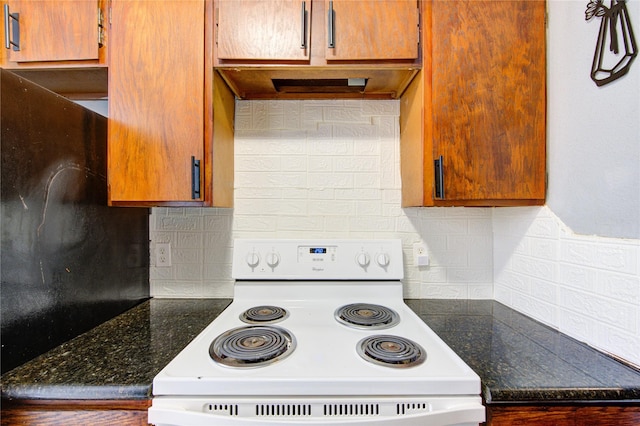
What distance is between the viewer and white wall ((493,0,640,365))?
78 cm

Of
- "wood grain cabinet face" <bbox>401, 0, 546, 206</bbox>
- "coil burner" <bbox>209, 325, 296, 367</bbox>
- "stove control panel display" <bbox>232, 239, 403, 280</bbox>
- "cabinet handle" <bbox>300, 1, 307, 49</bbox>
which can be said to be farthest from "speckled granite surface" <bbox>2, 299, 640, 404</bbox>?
"cabinet handle" <bbox>300, 1, 307, 49</bbox>

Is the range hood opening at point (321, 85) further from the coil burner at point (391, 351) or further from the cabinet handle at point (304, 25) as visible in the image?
the coil burner at point (391, 351)

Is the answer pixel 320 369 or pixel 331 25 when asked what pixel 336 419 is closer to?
pixel 320 369

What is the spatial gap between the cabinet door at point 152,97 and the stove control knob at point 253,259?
379 millimetres

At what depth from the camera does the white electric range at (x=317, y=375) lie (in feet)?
2.21

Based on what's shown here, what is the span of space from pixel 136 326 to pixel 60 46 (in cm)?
108

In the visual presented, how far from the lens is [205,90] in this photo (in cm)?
107

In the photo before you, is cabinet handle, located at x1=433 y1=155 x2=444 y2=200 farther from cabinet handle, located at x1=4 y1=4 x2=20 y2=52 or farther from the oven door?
cabinet handle, located at x1=4 y1=4 x2=20 y2=52

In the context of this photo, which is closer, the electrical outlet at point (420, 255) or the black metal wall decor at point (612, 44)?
the black metal wall decor at point (612, 44)

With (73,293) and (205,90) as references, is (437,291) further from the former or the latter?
(73,293)

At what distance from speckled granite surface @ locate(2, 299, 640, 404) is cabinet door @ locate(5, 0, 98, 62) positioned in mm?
1042

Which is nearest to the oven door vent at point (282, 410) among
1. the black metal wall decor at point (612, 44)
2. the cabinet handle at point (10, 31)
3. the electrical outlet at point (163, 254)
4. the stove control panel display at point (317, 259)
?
the stove control panel display at point (317, 259)

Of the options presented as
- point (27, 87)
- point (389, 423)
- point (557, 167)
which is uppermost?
point (27, 87)

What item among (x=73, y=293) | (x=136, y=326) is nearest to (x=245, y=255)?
(x=136, y=326)
